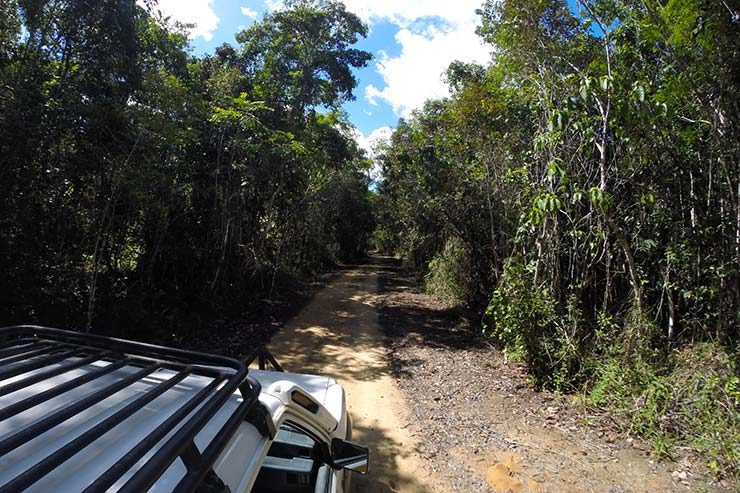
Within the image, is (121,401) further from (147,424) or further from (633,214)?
(633,214)

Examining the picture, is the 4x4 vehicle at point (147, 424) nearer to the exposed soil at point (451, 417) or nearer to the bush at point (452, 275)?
the exposed soil at point (451, 417)

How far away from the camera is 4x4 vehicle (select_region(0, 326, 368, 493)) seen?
1.13m

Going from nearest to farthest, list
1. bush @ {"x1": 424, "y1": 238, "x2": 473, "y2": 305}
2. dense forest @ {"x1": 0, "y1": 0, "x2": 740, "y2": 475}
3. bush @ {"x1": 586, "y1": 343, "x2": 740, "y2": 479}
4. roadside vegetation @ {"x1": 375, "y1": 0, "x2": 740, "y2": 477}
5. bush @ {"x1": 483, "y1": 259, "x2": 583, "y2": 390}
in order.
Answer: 1. bush @ {"x1": 586, "y1": 343, "x2": 740, "y2": 479}
2. roadside vegetation @ {"x1": 375, "y1": 0, "x2": 740, "y2": 477}
3. dense forest @ {"x1": 0, "y1": 0, "x2": 740, "y2": 475}
4. bush @ {"x1": 483, "y1": 259, "x2": 583, "y2": 390}
5. bush @ {"x1": 424, "y1": 238, "x2": 473, "y2": 305}

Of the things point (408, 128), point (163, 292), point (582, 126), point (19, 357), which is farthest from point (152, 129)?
point (408, 128)

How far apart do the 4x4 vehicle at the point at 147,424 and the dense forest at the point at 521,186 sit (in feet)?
→ 12.5

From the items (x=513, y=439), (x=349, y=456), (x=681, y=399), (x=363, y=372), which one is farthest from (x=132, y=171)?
(x=681, y=399)

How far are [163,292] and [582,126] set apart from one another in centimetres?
816

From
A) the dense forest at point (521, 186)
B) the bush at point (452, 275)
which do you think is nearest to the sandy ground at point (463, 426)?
the dense forest at point (521, 186)

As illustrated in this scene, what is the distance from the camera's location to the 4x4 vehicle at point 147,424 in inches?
44.4

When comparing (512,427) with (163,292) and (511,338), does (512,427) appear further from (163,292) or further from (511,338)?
(163,292)

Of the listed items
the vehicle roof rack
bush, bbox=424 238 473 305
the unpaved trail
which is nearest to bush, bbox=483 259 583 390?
the unpaved trail

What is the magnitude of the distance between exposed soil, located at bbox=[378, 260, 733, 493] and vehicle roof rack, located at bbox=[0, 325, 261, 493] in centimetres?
304

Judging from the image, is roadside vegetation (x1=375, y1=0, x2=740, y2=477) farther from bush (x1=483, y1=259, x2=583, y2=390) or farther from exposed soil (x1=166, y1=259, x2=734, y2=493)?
exposed soil (x1=166, y1=259, x2=734, y2=493)

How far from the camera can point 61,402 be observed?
1573 mm
